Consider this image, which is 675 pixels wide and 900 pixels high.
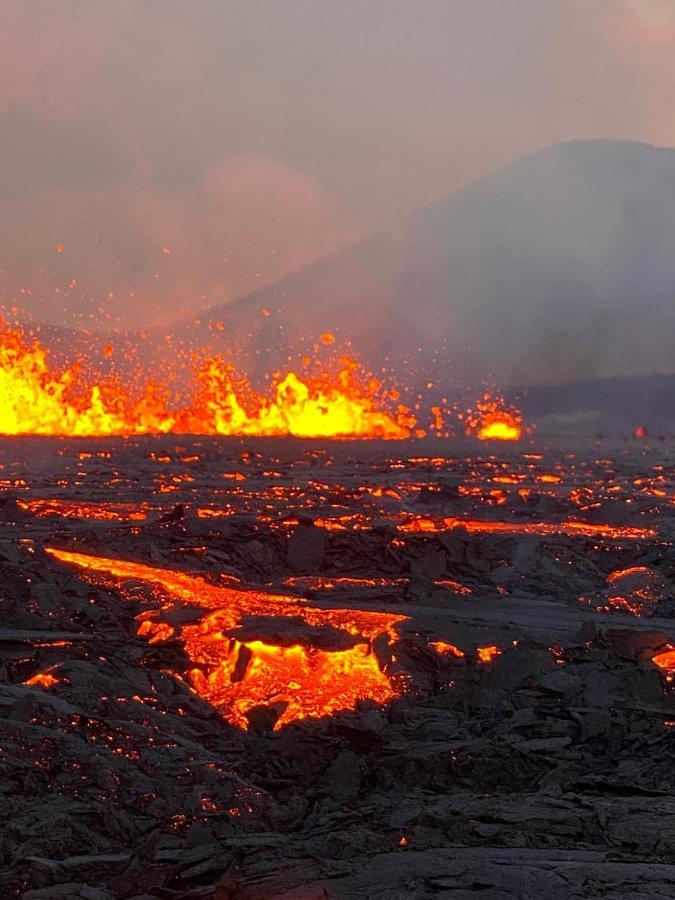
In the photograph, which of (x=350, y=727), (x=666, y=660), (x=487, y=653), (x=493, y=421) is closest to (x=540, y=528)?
(x=666, y=660)

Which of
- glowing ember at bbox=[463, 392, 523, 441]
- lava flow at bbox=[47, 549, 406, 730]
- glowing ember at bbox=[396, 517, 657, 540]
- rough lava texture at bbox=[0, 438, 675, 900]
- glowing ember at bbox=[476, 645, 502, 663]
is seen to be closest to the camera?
rough lava texture at bbox=[0, 438, 675, 900]

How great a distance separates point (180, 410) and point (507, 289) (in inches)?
3487

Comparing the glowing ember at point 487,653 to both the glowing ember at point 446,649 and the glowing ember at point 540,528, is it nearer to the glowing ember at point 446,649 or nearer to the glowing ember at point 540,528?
the glowing ember at point 446,649

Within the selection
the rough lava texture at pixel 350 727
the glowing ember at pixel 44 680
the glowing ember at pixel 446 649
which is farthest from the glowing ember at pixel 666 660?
the glowing ember at pixel 44 680

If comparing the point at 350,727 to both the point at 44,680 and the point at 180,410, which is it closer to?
the point at 44,680

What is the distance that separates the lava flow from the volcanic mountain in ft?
300

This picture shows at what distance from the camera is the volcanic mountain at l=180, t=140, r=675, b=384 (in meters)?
109

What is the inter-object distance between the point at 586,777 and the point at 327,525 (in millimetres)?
7898

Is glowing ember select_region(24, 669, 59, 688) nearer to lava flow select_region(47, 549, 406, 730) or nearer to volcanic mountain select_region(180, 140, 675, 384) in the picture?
lava flow select_region(47, 549, 406, 730)

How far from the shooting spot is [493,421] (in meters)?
52.6

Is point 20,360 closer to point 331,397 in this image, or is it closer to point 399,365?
point 331,397

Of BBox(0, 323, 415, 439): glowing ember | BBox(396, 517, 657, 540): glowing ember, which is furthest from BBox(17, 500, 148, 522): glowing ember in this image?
BBox(0, 323, 415, 439): glowing ember

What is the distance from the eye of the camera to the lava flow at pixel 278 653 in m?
7.09

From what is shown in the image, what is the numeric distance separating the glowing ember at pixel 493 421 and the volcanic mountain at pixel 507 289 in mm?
11881
